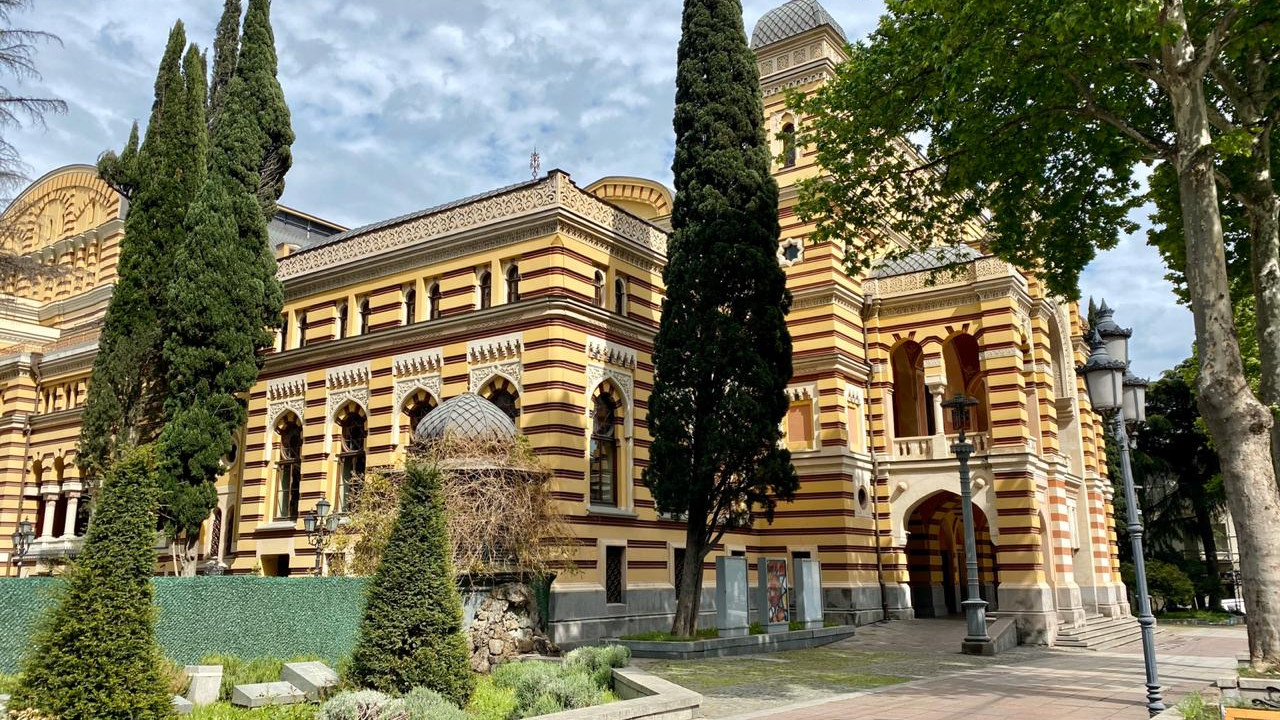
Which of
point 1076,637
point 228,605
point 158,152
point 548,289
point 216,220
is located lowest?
point 1076,637

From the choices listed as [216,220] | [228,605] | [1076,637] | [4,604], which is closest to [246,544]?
[216,220]

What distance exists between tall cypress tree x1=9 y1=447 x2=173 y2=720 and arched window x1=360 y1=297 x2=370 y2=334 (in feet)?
58.9

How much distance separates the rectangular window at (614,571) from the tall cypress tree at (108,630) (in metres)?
14.7

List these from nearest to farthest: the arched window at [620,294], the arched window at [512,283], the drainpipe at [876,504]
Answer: the arched window at [512,283] → the arched window at [620,294] → the drainpipe at [876,504]

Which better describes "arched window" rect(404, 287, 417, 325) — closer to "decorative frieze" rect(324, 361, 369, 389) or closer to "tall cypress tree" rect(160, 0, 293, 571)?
"decorative frieze" rect(324, 361, 369, 389)

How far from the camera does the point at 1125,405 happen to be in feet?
49.6

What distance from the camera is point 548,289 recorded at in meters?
24.3

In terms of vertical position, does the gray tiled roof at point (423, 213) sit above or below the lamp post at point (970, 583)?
above

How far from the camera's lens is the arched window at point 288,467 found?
1151 inches

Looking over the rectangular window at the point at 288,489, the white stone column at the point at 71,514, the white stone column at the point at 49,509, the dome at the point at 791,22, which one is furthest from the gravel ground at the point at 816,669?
the white stone column at the point at 49,509

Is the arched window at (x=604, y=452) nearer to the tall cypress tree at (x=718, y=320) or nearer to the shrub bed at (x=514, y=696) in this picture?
the tall cypress tree at (x=718, y=320)

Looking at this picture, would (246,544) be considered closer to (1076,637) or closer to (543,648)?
(543,648)

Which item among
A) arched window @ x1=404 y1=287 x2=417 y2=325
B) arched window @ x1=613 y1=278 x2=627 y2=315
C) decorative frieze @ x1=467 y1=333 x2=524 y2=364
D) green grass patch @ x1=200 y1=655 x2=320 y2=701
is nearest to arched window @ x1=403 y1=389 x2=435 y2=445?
decorative frieze @ x1=467 y1=333 x2=524 y2=364

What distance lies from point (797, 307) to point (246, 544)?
19171 mm
